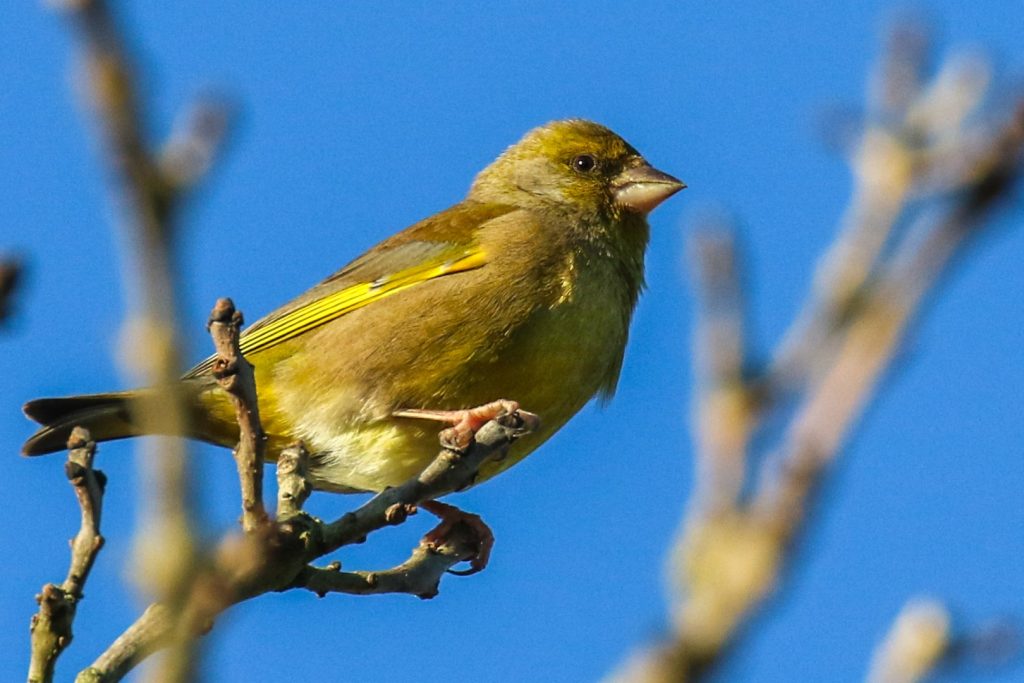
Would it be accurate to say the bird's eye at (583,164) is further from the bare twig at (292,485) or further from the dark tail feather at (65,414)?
the bare twig at (292,485)

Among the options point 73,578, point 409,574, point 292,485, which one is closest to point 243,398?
point 73,578

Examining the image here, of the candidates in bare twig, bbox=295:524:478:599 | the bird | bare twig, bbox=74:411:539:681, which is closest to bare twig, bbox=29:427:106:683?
bare twig, bbox=74:411:539:681

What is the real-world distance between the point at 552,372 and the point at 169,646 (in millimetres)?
4635

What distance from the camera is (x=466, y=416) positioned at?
5.18 metres

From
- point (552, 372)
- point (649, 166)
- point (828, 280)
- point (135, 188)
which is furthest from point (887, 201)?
point (649, 166)

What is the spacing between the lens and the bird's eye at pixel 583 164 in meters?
7.32

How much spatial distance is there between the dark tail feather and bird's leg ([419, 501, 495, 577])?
1.40 meters

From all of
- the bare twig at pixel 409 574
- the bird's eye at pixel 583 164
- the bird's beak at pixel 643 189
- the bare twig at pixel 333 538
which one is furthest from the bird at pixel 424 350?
the bare twig at pixel 333 538

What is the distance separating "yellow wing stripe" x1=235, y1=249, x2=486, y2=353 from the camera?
628 cm

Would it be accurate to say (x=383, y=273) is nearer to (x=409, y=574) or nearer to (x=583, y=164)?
(x=583, y=164)

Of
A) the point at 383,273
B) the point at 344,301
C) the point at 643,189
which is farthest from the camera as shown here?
the point at 643,189

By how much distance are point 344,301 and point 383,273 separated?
9.7 inches

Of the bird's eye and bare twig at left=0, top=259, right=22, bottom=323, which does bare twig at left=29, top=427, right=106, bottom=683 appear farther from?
the bird's eye

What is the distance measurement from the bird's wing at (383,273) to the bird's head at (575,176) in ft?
1.55
